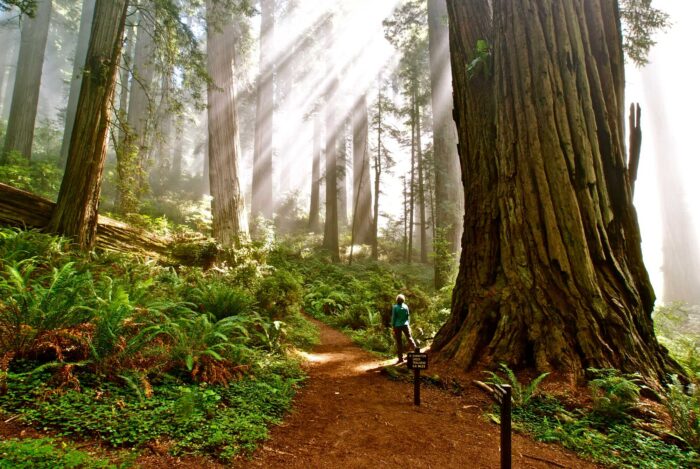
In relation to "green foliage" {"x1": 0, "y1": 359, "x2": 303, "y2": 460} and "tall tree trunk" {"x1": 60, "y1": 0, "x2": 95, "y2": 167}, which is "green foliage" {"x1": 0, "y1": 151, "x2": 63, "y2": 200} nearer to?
"tall tree trunk" {"x1": 60, "y1": 0, "x2": 95, "y2": 167}

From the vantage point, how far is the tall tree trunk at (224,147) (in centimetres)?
912

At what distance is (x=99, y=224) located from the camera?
274 inches

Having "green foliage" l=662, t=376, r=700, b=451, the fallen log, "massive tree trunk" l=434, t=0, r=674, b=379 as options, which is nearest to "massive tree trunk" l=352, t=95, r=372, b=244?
the fallen log

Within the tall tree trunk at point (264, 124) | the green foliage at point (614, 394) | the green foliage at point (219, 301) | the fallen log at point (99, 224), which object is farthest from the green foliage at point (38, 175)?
the green foliage at point (614, 394)

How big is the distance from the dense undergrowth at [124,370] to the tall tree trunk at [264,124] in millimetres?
15162

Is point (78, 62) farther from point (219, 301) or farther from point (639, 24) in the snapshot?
point (639, 24)

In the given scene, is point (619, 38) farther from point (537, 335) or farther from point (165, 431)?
point (165, 431)

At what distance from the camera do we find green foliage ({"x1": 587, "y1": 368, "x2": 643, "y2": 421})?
321cm

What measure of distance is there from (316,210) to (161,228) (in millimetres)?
13010

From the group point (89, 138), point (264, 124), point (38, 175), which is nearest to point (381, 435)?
point (89, 138)

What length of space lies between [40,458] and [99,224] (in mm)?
6419

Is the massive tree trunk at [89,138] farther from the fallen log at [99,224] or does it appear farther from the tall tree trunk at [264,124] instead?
the tall tree trunk at [264,124]

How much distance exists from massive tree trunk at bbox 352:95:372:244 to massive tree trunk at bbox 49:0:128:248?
12709mm

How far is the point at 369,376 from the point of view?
4.77 m
